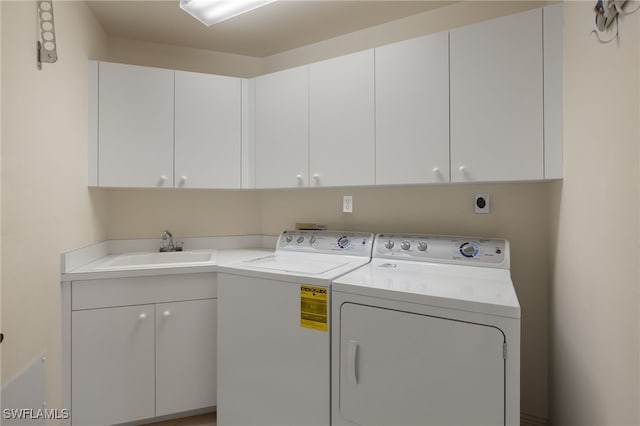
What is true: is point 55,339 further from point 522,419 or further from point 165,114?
point 522,419

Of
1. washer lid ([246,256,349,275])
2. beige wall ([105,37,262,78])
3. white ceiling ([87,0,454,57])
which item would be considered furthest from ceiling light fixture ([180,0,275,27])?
washer lid ([246,256,349,275])

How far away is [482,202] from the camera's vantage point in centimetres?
186

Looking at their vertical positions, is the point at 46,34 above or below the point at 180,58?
below

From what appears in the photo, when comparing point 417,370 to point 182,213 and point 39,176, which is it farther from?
point 182,213

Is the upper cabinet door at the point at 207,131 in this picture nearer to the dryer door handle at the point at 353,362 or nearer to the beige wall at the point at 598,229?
the dryer door handle at the point at 353,362

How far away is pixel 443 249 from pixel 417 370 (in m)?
0.74

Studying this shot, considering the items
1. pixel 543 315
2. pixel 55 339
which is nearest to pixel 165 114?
pixel 55 339

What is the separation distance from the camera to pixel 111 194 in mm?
2279

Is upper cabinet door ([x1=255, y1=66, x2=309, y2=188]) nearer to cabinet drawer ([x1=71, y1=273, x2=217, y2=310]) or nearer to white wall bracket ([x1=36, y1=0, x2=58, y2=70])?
cabinet drawer ([x1=71, y1=273, x2=217, y2=310])

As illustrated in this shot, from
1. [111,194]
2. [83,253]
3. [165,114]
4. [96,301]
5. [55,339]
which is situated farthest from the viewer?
[111,194]

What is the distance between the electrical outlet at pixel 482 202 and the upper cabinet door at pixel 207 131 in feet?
5.03

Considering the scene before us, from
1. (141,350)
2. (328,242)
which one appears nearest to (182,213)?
(141,350)

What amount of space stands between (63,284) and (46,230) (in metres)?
0.34

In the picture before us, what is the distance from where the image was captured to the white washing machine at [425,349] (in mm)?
1097
